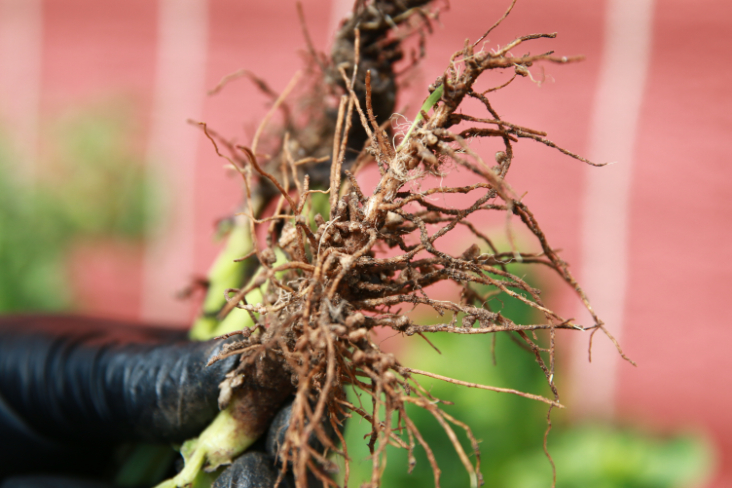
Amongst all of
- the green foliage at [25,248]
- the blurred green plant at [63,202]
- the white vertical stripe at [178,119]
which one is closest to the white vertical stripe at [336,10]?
the white vertical stripe at [178,119]

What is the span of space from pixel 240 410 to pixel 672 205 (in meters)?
2.49

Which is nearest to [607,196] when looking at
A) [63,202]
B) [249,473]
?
[249,473]

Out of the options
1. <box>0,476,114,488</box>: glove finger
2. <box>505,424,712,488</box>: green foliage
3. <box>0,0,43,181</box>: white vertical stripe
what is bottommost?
<box>505,424,712,488</box>: green foliage

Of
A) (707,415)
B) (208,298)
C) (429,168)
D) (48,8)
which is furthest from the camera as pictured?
(48,8)

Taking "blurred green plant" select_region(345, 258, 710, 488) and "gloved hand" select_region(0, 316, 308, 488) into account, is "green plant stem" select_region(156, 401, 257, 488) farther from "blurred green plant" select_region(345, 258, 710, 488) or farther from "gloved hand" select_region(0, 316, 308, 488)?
"blurred green plant" select_region(345, 258, 710, 488)

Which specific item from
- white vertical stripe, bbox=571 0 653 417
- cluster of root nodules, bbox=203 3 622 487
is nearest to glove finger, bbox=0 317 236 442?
cluster of root nodules, bbox=203 3 622 487

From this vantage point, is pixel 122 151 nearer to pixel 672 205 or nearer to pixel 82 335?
pixel 82 335

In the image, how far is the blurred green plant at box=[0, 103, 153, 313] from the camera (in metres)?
2.01

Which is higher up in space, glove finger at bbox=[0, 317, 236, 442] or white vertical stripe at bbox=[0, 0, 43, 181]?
white vertical stripe at bbox=[0, 0, 43, 181]

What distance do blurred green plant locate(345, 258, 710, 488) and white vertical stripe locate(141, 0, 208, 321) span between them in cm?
197

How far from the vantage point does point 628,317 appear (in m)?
2.32

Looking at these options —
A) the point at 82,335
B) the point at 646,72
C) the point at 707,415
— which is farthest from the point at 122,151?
the point at 707,415

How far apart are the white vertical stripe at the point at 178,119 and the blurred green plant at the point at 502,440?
1.97 metres

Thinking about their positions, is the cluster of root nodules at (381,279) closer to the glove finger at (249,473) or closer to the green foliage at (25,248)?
the glove finger at (249,473)
